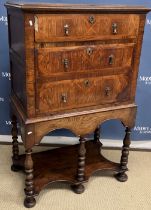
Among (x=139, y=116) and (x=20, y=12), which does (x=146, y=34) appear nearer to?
(x=139, y=116)

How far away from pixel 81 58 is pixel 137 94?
2.70 feet

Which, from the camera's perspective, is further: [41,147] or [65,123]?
[41,147]

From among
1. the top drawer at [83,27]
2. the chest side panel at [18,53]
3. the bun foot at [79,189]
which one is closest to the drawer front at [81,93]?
the chest side panel at [18,53]

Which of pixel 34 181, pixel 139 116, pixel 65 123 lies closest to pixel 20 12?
pixel 65 123

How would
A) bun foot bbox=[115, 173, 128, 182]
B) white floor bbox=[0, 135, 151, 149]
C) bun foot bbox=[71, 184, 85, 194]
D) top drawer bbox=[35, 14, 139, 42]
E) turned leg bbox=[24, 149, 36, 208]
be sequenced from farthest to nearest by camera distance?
white floor bbox=[0, 135, 151, 149] < bun foot bbox=[115, 173, 128, 182] < bun foot bbox=[71, 184, 85, 194] < turned leg bbox=[24, 149, 36, 208] < top drawer bbox=[35, 14, 139, 42]

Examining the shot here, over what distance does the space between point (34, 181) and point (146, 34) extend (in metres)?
1.21

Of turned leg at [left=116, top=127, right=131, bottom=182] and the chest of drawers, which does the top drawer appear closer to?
the chest of drawers

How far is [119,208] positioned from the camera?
65.6 inches

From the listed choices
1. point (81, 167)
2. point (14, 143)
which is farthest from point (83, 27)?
point (14, 143)

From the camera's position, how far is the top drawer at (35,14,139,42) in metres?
1.29

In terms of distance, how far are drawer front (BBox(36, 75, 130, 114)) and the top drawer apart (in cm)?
22

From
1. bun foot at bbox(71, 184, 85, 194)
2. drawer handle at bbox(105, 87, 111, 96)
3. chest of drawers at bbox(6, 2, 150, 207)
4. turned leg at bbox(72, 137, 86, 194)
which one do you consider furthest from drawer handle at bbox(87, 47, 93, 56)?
bun foot at bbox(71, 184, 85, 194)

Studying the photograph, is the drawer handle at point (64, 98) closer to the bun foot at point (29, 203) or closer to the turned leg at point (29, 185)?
the turned leg at point (29, 185)

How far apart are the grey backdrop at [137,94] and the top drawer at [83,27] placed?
50cm
